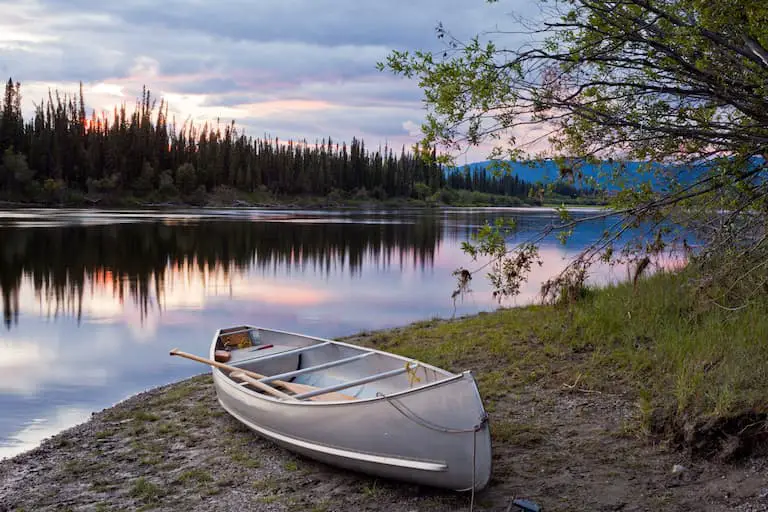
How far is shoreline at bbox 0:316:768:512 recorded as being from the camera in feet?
17.8

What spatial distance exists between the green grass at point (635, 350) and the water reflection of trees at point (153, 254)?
1161cm

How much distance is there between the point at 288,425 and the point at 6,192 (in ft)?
274

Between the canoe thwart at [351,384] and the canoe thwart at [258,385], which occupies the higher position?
the canoe thwart at [351,384]

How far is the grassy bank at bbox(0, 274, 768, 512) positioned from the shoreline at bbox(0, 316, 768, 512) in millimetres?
18

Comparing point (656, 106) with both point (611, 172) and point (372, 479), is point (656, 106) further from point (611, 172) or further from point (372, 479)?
point (372, 479)

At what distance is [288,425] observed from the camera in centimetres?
679

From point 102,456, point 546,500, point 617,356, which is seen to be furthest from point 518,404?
point 102,456

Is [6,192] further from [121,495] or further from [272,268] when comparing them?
[121,495]

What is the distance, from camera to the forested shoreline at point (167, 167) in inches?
3460

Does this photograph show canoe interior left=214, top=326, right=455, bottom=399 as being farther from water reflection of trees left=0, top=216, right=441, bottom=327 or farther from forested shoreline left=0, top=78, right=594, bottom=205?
forested shoreline left=0, top=78, right=594, bottom=205

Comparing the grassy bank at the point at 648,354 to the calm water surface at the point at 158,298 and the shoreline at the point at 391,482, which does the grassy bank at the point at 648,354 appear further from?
the calm water surface at the point at 158,298

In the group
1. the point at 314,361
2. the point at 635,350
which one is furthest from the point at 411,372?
the point at 635,350

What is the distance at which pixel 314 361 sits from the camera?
30.4 ft

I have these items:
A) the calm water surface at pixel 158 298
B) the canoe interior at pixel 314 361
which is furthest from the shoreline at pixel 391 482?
the calm water surface at pixel 158 298
